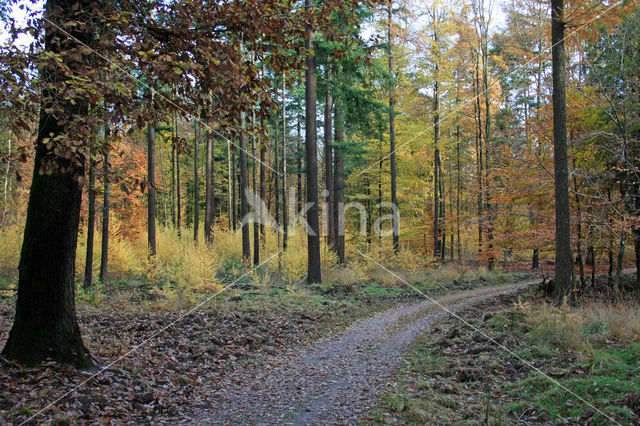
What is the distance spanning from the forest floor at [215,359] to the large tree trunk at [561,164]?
3.35 m

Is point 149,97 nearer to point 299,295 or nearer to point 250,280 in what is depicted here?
point 299,295

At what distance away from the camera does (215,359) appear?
6.35 m

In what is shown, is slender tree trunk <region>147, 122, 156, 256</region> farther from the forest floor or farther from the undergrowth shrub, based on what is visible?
the undergrowth shrub

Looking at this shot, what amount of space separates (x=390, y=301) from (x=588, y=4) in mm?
9499

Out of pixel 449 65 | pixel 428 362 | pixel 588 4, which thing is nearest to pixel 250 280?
pixel 428 362

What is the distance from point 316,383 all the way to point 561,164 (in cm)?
810

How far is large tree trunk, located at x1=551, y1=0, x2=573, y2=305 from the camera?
9328 mm

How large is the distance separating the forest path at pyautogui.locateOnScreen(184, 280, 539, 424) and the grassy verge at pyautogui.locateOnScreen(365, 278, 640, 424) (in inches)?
13.8

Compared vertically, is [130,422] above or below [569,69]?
below

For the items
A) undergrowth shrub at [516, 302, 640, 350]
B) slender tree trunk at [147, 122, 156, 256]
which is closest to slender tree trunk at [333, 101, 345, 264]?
slender tree trunk at [147, 122, 156, 256]

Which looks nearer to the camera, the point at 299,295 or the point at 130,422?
the point at 130,422

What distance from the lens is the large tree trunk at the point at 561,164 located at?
30.6ft

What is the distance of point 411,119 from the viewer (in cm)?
2284

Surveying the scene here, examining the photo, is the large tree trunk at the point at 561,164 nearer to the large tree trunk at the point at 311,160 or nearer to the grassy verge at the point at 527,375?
the grassy verge at the point at 527,375
